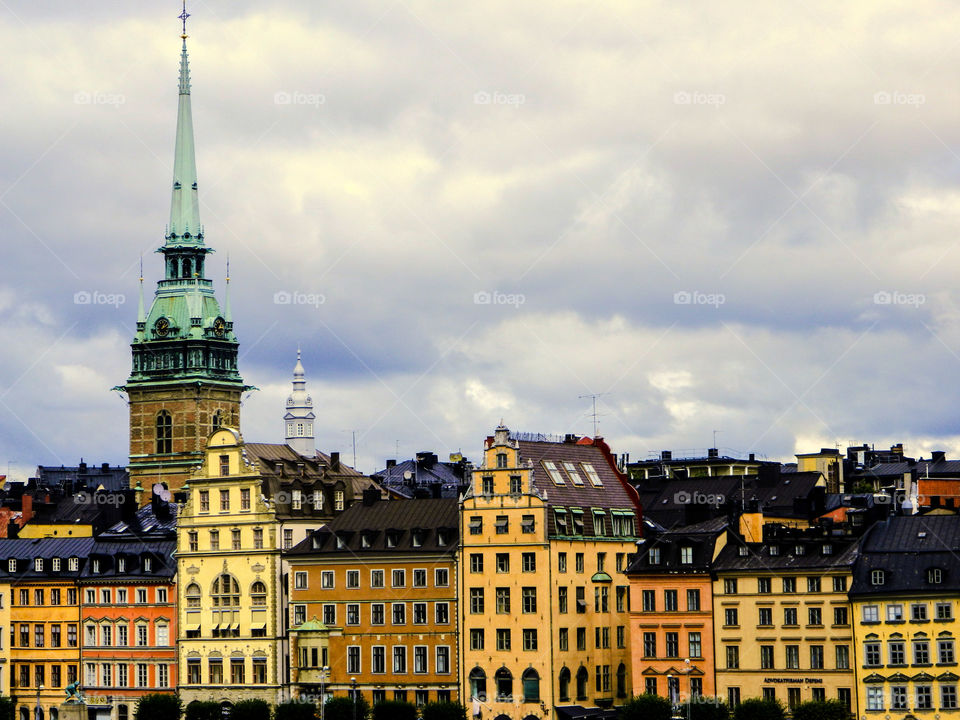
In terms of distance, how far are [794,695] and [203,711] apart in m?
39.5

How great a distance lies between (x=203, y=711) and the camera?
139875 mm

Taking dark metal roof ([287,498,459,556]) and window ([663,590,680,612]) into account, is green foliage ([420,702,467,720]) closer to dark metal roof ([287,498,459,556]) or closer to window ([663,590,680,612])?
dark metal roof ([287,498,459,556])

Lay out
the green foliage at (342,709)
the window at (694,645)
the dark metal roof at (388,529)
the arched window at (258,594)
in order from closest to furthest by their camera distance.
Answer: the window at (694,645)
the green foliage at (342,709)
the dark metal roof at (388,529)
the arched window at (258,594)

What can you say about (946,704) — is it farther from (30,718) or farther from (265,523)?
(30,718)

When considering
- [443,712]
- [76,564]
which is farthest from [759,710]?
[76,564]

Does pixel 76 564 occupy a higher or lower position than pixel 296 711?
higher

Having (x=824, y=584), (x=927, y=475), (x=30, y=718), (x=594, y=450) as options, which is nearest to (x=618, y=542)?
(x=594, y=450)

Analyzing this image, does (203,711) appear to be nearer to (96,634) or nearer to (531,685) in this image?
(96,634)

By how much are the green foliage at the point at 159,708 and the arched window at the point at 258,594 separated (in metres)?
8.20

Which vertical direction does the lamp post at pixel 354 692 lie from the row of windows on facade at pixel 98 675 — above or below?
below

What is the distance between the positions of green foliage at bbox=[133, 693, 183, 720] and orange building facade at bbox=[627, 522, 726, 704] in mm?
31386

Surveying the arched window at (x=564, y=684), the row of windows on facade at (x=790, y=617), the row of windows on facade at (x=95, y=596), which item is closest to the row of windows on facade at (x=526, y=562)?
the arched window at (x=564, y=684)

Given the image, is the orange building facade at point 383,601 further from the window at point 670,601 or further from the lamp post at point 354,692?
the window at point 670,601

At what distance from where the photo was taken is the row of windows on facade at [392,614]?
136 metres
